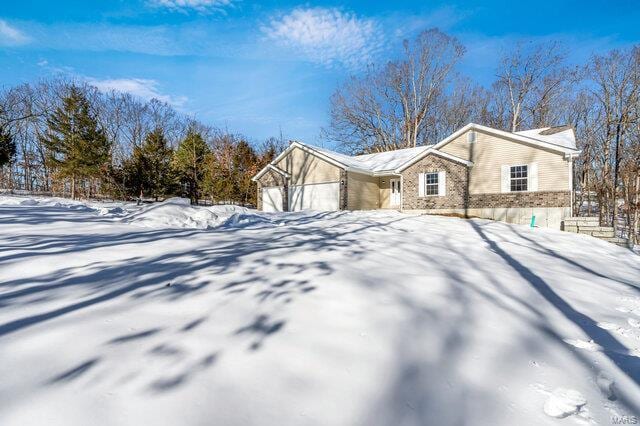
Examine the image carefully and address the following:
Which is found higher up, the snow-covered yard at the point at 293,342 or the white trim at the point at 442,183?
the white trim at the point at 442,183

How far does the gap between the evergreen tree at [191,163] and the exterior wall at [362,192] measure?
13.6 m

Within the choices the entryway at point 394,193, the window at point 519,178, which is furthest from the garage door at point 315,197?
the window at point 519,178

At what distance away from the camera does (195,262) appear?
11.1 ft

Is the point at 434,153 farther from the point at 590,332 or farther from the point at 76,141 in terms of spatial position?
the point at 76,141

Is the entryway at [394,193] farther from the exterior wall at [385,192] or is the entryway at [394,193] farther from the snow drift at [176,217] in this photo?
the snow drift at [176,217]

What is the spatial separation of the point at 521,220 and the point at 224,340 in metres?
14.2

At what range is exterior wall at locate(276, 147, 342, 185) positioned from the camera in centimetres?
1714

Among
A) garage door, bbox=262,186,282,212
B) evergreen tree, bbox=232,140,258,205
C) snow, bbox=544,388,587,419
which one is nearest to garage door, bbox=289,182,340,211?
garage door, bbox=262,186,282,212

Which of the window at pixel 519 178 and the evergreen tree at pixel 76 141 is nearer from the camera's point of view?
the window at pixel 519 178

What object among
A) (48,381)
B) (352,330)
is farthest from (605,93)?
(48,381)

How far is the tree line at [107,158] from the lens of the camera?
21.4 meters

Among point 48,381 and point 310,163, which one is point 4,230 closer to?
point 48,381

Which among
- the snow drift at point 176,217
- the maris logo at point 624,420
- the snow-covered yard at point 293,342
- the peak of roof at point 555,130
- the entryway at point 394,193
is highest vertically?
the peak of roof at point 555,130

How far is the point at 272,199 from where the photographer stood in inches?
761
